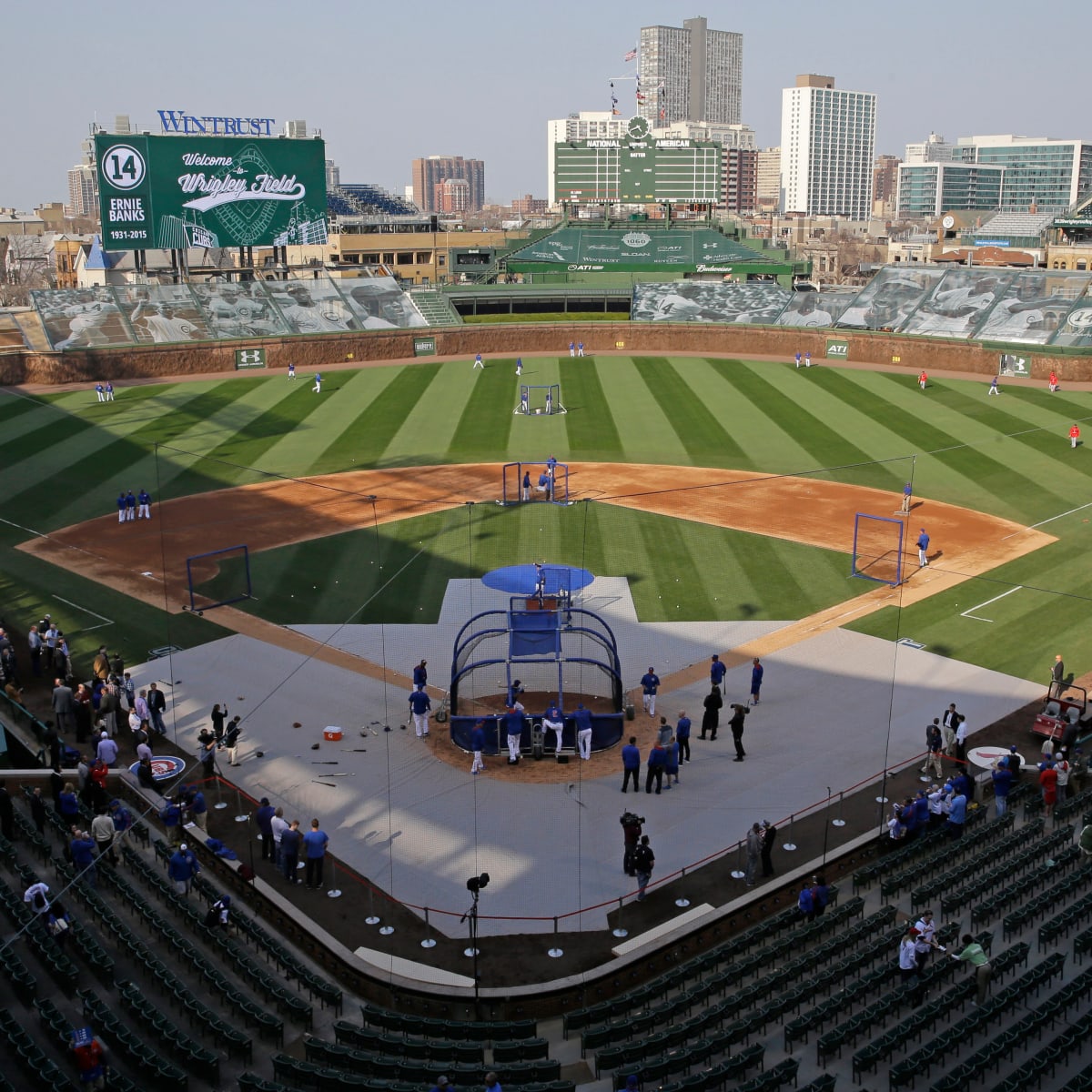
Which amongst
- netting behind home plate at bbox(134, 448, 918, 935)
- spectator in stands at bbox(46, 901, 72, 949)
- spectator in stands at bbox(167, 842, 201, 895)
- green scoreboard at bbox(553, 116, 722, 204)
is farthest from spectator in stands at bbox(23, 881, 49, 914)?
green scoreboard at bbox(553, 116, 722, 204)

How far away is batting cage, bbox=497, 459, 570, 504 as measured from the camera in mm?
35456

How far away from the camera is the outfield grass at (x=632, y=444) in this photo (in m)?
27.9

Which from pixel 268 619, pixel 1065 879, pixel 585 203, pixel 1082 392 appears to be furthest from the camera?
pixel 585 203

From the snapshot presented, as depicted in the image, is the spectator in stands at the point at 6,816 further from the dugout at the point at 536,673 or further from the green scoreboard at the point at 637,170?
the green scoreboard at the point at 637,170

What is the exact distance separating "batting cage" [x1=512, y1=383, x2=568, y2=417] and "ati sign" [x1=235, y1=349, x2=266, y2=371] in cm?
1530

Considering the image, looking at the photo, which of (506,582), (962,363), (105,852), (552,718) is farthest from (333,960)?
(962,363)

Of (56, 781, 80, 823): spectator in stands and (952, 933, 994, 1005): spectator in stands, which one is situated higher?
(56, 781, 80, 823): spectator in stands

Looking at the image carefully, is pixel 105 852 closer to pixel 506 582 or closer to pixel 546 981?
pixel 546 981

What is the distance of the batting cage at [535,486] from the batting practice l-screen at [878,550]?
29.6 feet

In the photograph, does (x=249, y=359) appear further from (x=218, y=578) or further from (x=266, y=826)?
(x=266, y=826)

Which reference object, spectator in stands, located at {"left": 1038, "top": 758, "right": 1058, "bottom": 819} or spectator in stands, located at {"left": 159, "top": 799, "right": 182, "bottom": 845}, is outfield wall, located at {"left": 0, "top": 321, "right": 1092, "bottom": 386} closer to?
spectator in stands, located at {"left": 1038, "top": 758, "right": 1058, "bottom": 819}

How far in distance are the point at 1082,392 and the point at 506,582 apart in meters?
36.1

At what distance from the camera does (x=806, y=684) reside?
75.6 ft

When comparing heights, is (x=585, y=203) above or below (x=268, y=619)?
above
